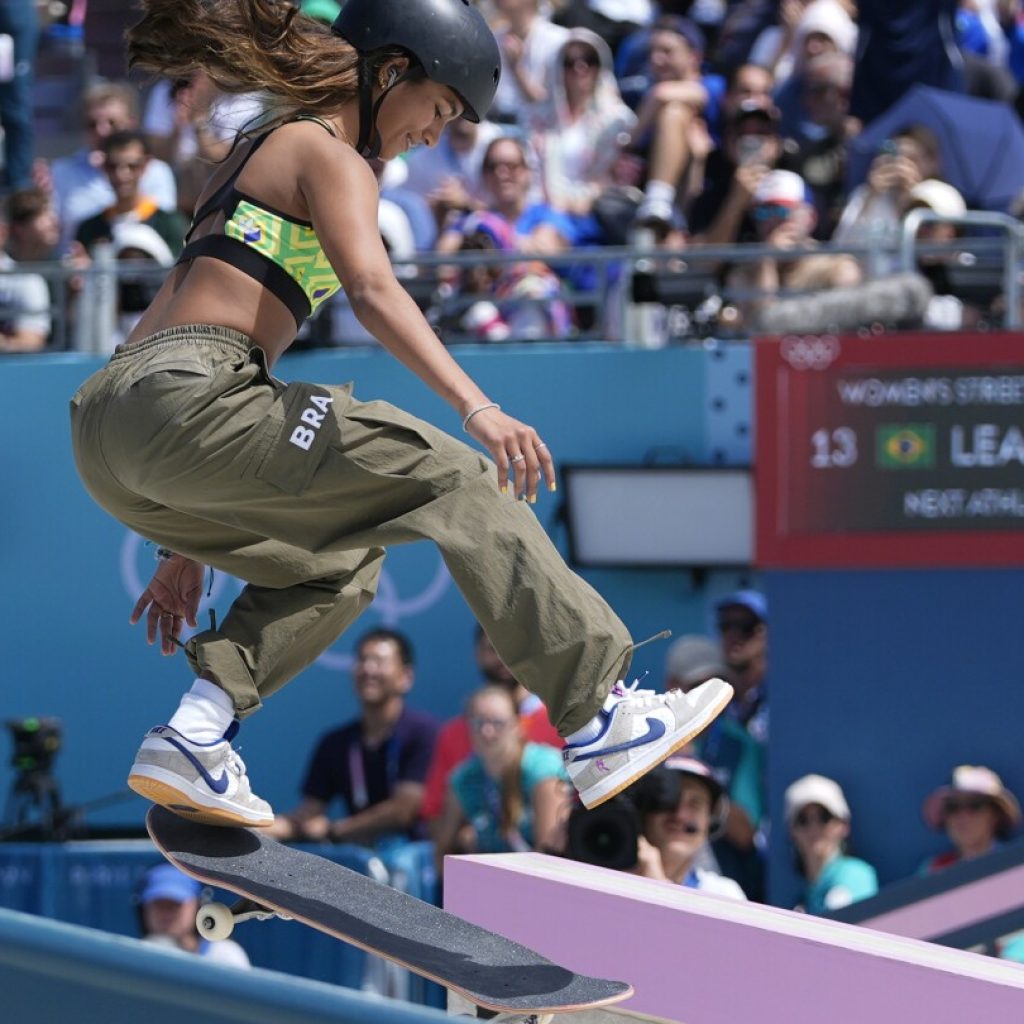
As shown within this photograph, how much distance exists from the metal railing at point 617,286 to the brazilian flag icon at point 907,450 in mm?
804

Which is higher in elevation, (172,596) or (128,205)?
(128,205)

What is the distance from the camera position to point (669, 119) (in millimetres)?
9562

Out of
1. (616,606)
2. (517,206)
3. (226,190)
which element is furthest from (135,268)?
(226,190)

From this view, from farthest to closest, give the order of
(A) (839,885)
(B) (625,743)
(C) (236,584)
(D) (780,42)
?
(D) (780,42)
(C) (236,584)
(A) (839,885)
(B) (625,743)

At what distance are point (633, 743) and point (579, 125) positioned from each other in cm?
676

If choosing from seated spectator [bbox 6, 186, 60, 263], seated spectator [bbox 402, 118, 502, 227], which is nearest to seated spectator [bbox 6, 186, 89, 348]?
seated spectator [bbox 6, 186, 60, 263]

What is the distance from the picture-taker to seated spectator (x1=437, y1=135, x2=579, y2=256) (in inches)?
359

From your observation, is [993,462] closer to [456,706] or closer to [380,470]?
[456,706]

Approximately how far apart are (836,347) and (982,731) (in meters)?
1.41

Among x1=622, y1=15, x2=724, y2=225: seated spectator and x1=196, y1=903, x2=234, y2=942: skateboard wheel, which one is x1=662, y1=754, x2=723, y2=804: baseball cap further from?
x1=622, y1=15, x2=724, y2=225: seated spectator

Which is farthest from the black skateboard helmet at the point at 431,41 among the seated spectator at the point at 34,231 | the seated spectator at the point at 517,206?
the seated spectator at the point at 34,231

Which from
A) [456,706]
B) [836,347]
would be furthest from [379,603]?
[836,347]

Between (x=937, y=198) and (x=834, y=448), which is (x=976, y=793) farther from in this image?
(x=937, y=198)

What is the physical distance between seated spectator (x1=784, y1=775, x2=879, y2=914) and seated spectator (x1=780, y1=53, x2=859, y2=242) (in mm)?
2989
